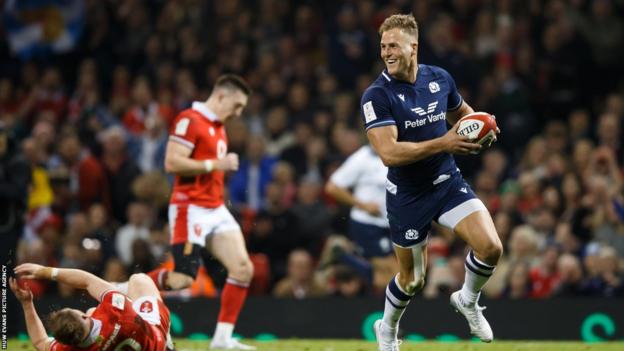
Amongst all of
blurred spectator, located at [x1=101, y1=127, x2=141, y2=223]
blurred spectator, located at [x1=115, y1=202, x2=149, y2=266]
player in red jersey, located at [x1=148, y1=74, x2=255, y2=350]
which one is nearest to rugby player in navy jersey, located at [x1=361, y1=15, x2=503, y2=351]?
player in red jersey, located at [x1=148, y1=74, x2=255, y2=350]

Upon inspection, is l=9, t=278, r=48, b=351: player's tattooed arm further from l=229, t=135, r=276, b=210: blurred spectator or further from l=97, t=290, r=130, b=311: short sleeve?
l=229, t=135, r=276, b=210: blurred spectator

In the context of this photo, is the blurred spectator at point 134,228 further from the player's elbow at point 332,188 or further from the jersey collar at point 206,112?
the jersey collar at point 206,112

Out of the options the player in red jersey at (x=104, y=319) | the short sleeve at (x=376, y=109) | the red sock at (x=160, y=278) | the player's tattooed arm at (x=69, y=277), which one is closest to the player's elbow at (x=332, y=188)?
the red sock at (x=160, y=278)

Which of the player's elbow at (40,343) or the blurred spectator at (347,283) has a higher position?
the player's elbow at (40,343)

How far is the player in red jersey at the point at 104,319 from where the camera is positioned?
8195 millimetres

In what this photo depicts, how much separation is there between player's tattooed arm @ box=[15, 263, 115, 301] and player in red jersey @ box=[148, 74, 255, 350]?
2002mm

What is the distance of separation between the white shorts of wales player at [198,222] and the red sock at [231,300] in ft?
1.56

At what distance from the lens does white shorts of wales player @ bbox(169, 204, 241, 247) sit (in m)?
11.4

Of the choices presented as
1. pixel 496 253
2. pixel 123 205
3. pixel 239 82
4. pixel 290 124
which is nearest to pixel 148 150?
pixel 123 205

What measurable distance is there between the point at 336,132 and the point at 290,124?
3.61 feet

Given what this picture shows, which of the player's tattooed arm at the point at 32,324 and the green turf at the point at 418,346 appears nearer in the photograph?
the player's tattooed arm at the point at 32,324

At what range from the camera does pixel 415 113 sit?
945 cm

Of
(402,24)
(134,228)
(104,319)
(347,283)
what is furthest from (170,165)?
(134,228)

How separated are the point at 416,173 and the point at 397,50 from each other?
970 millimetres
